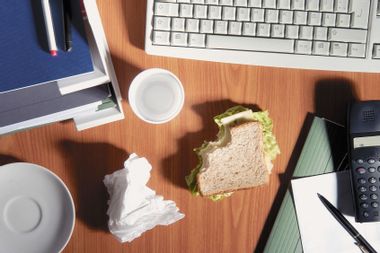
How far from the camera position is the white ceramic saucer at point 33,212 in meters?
0.73

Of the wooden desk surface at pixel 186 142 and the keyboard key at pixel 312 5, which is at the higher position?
the keyboard key at pixel 312 5

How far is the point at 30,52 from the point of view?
59 cm

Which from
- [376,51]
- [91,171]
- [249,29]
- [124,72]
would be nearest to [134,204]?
[91,171]

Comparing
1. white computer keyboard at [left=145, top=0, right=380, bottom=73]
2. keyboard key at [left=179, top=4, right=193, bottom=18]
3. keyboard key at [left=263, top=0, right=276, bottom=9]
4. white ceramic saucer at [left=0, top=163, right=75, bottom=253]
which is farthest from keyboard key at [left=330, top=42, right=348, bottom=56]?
white ceramic saucer at [left=0, top=163, right=75, bottom=253]

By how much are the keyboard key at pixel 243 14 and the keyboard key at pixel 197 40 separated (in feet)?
0.19

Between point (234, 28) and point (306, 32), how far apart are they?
4.1 inches

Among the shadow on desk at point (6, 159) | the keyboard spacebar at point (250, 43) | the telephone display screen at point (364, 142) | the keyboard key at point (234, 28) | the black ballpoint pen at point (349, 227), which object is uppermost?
the keyboard key at point (234, 28)

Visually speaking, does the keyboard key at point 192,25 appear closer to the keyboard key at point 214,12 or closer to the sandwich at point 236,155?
the keyboard key at point 214,12

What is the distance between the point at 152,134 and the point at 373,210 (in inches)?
14.2

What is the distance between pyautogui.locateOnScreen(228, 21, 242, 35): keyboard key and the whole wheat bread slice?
0.46 feet

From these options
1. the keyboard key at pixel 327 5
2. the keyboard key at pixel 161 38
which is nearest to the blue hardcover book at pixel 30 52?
the keyboard key at pixel 161 38

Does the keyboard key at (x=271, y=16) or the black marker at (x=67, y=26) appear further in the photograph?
the keyboard key at (x=271, y=16)

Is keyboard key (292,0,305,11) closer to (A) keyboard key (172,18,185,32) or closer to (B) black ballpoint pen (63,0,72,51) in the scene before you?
(A) keyboard key (172,18,185,32)

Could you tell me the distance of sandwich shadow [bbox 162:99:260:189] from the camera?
77 centimetres
